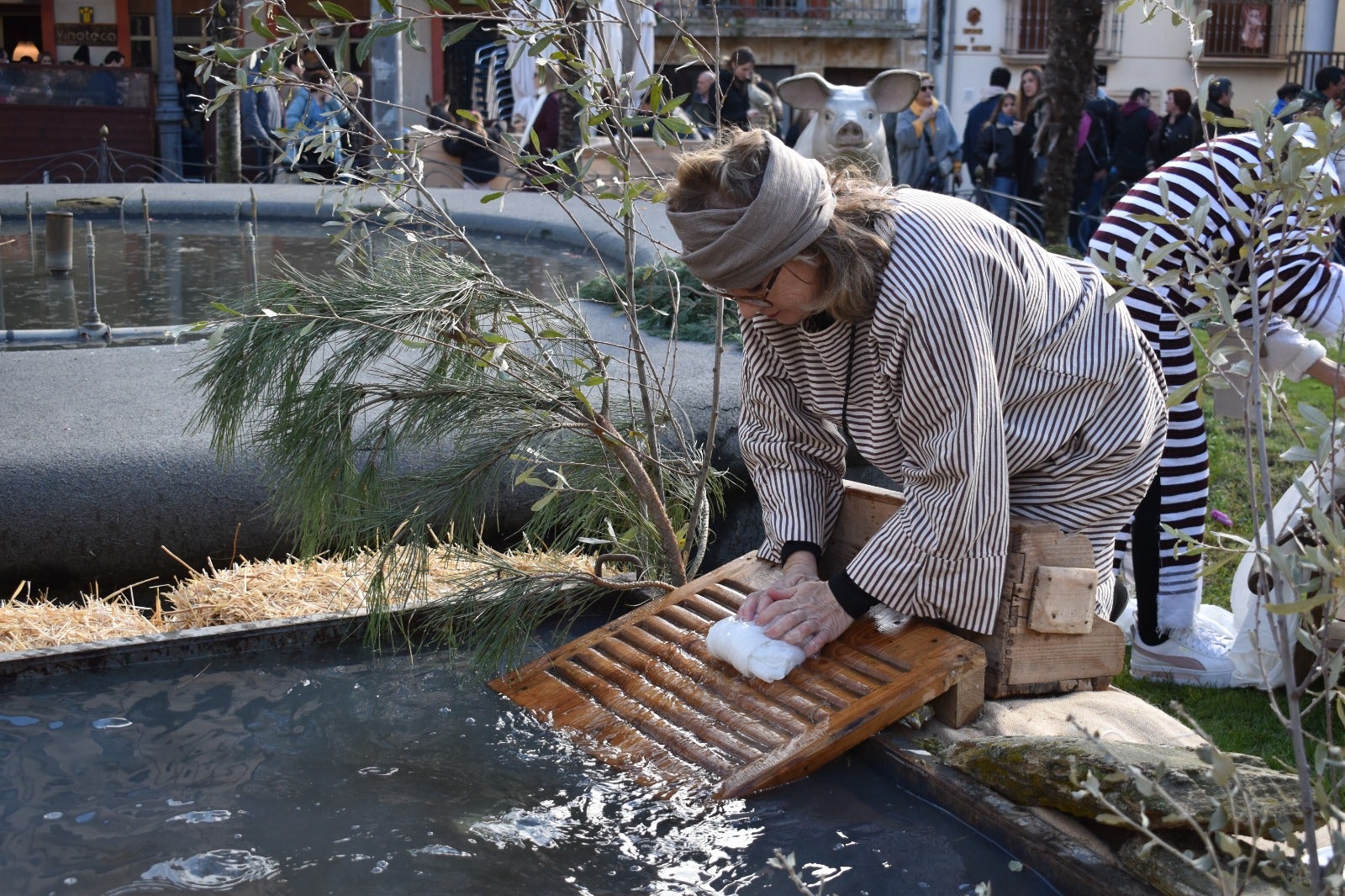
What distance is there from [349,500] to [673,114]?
3.86 feet

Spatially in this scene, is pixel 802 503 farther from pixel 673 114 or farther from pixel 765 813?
pixel 673 114

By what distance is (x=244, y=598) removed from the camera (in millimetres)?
3740

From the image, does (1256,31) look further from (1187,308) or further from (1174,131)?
(1187,308)

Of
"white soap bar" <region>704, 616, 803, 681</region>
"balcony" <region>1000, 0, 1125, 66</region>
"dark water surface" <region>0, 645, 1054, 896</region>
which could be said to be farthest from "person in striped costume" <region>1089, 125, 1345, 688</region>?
"balcony" <region>1000, 0, 1125, 66</region>

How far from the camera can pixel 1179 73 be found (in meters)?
30.8

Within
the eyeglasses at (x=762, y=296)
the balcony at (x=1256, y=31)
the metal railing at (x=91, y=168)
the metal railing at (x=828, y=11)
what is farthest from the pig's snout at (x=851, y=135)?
the balcony at (x=1256, y=31)

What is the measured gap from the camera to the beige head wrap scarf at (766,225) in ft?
7.88

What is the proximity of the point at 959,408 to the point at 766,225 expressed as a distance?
48 centimetres

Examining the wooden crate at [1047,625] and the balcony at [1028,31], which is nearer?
the wooden crate at [1047,625]

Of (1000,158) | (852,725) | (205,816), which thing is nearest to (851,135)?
(852,725)

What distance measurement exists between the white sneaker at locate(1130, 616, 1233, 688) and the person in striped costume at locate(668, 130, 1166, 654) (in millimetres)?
854

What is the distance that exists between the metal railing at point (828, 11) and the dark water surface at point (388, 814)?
27930 mm

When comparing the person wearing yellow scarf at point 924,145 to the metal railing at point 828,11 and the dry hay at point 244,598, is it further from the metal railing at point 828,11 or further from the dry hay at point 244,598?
the metal railing at point 828,11

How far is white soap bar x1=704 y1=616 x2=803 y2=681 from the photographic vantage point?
279 cm
